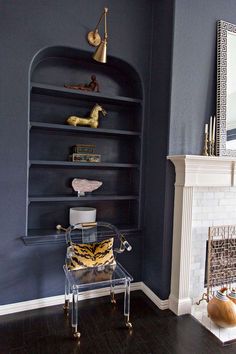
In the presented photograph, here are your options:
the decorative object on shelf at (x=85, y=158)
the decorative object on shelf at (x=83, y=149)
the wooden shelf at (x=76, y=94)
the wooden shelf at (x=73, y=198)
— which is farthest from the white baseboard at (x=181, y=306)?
the wooden shelf at (x=76, y=94)

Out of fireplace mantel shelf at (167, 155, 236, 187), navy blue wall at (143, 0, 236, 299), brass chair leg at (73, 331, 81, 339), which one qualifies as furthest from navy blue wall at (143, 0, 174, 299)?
brass chair leg at (73, 331, 81, 339)

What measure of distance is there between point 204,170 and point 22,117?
162 cm

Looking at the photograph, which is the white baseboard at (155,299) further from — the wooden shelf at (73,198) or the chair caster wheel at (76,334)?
the wooden shelf at (73,198)

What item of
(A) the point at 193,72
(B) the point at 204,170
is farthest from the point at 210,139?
(A) the point at 193,72

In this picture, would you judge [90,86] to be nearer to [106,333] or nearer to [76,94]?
[76,94]

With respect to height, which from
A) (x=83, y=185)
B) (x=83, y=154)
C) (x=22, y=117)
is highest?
(x=22, y=117)

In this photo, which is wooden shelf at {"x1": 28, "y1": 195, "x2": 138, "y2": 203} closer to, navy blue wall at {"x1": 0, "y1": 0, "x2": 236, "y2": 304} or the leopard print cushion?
navy blue wall at {"x1": 0, "y1": 0, "x2": 236, "y2": 304}

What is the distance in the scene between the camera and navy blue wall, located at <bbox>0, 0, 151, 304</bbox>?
6.48 feet

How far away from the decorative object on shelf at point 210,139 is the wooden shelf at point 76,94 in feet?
2.38

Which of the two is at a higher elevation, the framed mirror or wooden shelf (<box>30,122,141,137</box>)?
the framed mirror

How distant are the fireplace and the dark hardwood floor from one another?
0.23 metres

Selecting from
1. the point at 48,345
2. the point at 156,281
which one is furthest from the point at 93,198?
the point at 48,345

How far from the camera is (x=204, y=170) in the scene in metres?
2.10

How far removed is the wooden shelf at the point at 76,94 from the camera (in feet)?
6.97
